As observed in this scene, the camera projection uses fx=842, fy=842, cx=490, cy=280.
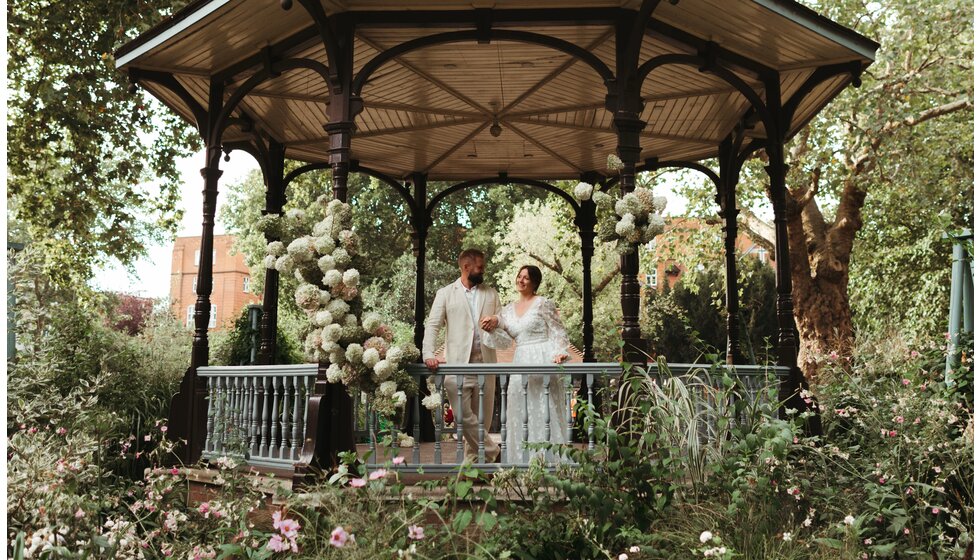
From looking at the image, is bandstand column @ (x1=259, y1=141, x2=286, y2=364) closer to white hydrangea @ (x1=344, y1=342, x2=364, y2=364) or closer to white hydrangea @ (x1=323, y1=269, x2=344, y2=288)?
white hydrangea @ (x1=323, y1=269, x2=344, y2=288)

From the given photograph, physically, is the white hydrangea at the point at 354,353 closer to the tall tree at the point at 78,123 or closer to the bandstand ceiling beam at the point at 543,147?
the bandstand ceiling beam at the point at 543,147

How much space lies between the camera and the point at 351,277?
6.32 metres

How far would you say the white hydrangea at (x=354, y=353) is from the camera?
6.20 metres

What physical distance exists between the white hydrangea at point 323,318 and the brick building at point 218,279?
46303mm

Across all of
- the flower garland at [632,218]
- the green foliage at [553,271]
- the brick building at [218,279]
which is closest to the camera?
the flower garland at [632,218]

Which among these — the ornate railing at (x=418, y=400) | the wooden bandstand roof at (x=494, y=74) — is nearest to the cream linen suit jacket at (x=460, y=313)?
the ornate railing at (x=418, y=400)

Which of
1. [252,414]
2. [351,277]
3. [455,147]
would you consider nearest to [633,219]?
[351,277]

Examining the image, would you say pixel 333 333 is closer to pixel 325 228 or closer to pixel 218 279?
pixel 325 228

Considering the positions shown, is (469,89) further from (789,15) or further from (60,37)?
(60,37)

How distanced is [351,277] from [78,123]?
9.40 m

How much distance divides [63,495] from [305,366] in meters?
1.99

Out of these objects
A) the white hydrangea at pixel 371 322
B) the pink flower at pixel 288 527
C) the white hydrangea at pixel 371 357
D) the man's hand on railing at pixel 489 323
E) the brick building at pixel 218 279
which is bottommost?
the pink flower at pixel 288 527

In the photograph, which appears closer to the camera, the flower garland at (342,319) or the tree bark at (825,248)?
the flower garland at (342,319)

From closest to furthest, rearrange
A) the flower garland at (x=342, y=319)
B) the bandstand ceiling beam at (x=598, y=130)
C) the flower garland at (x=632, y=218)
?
the flower garland at (x=342, y=319) < the flower garland at (x=632, y=218) < the bandstand ceiling beam at (x=598, y=130)
